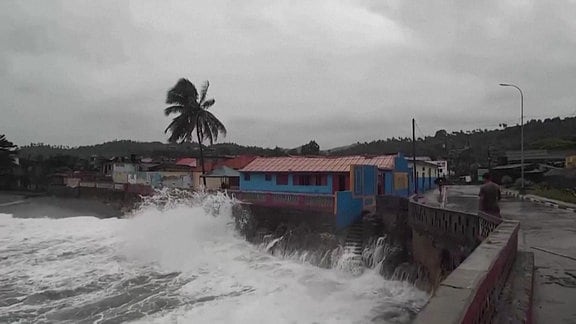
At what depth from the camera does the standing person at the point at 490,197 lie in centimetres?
855

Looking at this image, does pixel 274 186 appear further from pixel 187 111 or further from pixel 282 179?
pixel 187 111

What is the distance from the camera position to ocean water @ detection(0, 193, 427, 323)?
9600mm

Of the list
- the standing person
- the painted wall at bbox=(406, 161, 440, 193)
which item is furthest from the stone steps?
the painted wall at bbox=(406, 161, 440, 193)

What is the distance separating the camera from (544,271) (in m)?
6.22

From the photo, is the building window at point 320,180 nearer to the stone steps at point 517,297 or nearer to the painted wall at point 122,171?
the stone steps at point 517,297

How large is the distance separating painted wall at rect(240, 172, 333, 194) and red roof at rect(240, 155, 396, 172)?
45 cm

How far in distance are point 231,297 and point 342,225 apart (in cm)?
752

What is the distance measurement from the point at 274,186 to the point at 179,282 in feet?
41.7

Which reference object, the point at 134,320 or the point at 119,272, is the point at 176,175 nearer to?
the point at 119,272

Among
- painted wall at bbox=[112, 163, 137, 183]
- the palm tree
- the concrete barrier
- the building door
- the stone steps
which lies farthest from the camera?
painted wall at bbox=[112, 163, 137, 183]

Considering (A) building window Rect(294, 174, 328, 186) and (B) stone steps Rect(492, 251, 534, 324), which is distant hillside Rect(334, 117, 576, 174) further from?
(B) stone steps Rect(492, 251, 534, 324)

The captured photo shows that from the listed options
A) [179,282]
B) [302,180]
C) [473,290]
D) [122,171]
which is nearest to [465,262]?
[473,290]

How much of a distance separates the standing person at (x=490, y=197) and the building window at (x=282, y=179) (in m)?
16.3

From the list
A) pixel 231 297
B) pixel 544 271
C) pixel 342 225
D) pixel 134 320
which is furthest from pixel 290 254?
pixel 544 271
